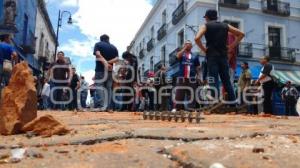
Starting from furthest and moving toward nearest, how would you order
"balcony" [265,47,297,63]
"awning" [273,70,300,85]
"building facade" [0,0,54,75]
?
"balcony" [265,47,297,63]
"awning" [273,70,300,85]
"building facade" [0,0,54,75]

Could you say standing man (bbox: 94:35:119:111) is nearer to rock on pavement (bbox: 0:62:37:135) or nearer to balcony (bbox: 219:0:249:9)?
rock on pavement (bbox: 0:62:37:135)

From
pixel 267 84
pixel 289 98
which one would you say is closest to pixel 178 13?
pixel 289 98

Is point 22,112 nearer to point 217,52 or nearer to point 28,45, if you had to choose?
point 217,52

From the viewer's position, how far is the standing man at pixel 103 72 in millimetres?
7859

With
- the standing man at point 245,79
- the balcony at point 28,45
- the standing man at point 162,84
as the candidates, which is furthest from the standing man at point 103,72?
the balcony at point 28,45

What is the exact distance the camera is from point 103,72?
26.0ft

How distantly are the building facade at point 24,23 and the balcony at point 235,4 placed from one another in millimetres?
12701

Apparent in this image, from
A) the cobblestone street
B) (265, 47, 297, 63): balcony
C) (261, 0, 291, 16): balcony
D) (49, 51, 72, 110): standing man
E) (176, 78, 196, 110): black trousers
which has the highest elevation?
(261, 0, 291, 16): balcony

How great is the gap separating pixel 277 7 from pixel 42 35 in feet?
65.2

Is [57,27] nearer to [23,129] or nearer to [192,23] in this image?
[192,23]

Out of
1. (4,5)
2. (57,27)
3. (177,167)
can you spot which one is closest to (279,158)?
(177,167)

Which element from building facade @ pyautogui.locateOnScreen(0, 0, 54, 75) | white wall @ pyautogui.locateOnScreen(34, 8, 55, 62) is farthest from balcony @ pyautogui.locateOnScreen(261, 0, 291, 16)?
white wall @ pyautogui.locateOnScreen(34, 8, 55, 62)

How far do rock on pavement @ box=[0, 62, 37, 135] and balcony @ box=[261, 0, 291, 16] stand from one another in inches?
1022

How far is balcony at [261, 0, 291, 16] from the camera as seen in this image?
2716 cm
